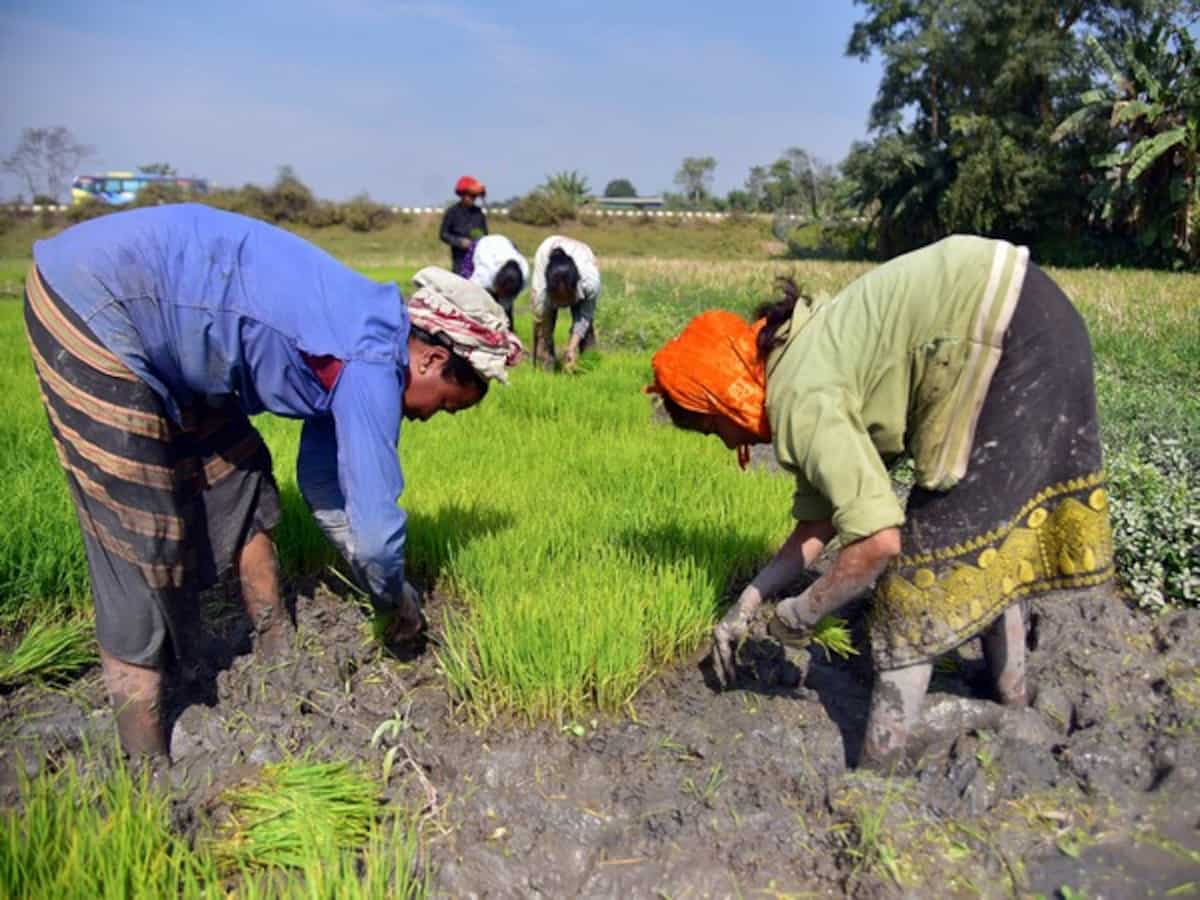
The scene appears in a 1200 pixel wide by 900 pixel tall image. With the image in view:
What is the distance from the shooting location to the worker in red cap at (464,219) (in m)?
8.66

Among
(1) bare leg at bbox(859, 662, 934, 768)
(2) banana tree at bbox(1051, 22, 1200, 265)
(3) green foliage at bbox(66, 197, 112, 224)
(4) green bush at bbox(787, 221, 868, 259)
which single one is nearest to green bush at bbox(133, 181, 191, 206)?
(3) green foliage at bbox(66, 197, 112, 224)

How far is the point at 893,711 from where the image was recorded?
222 cm

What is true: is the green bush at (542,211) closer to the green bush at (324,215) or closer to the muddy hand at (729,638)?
the green bush at (324,215)

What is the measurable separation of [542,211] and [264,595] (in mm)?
40431

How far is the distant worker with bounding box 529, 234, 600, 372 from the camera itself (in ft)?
20.4

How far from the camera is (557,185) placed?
54.7m

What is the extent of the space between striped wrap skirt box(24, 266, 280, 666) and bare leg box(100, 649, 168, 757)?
4 centimetres

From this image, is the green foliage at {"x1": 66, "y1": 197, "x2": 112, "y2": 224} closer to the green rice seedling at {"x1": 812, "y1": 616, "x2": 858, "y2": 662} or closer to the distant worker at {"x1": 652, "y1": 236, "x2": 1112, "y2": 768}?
the green rice seedling at {"x1": 812, "y1": 616, "x2": 858, "y2": 662}

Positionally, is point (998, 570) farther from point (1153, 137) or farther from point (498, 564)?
point (1153, 137)

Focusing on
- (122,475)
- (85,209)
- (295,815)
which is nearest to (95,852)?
(295,815)

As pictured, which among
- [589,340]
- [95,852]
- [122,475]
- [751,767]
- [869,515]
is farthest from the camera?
[589,340]

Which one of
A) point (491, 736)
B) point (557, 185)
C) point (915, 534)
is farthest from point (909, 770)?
point (557, 185)

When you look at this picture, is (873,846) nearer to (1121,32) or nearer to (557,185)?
(1121,32)

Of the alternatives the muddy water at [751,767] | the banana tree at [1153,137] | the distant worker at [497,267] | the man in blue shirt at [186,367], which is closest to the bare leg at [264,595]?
the muddy water at [751,767]
